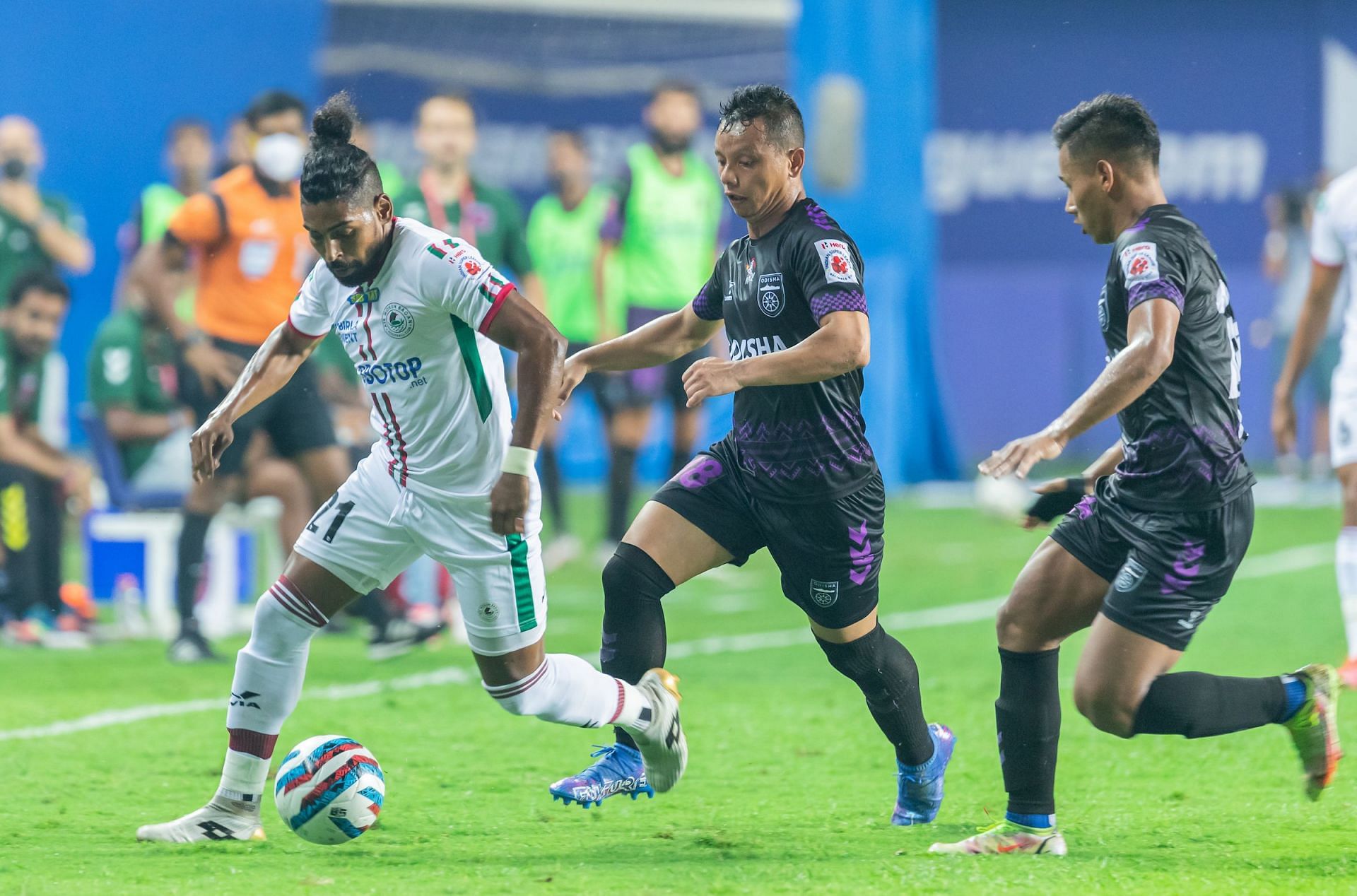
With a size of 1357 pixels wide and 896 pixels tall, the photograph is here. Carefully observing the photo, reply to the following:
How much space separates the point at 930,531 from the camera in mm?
14273

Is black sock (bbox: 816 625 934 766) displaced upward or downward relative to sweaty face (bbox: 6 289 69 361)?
downward

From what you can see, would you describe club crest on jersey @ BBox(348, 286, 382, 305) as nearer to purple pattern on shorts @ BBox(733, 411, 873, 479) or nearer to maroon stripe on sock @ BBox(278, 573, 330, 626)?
maroon stripe on sock @ BBox(278, 573, 330, 626)

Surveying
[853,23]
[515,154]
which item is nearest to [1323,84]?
[853,23]

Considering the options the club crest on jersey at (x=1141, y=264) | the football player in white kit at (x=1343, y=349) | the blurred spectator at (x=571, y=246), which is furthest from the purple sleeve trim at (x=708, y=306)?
the blurred spectator at (x=571, y=246)

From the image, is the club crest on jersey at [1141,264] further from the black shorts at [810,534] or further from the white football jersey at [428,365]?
the white football jersey at [428,365]

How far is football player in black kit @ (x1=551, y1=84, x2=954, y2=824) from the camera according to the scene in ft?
16.0

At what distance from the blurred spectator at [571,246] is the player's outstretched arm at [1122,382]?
8.84m

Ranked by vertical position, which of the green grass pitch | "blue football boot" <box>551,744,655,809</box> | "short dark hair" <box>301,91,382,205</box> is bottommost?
the green grass pitch

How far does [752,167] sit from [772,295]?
13.7 inches

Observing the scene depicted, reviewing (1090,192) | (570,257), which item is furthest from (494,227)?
(1090,192)

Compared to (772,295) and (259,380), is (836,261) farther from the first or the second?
(259,380)

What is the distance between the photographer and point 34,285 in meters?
9.66

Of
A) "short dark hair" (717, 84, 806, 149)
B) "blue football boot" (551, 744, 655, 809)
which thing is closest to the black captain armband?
"short dark hair" (717, 84, 806, 149)

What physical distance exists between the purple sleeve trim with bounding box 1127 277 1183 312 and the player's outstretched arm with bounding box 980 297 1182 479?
0.04 feet
